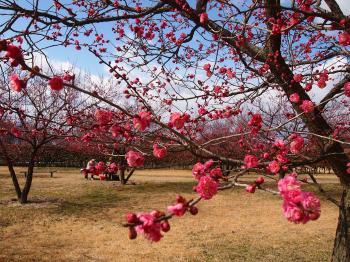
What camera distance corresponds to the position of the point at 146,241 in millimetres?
8602

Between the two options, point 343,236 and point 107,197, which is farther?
point 107,197

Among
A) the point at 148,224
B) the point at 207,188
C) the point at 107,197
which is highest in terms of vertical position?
the point at 207,188

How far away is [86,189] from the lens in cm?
1703

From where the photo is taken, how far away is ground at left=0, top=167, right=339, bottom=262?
7.64 m

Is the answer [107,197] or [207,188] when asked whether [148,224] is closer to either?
[207,188]

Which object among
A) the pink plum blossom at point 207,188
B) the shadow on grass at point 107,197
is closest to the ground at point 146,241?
the shadow on grass at point 107,197

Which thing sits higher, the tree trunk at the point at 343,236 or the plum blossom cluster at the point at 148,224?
the plum blossom cluster at the point at 148,224

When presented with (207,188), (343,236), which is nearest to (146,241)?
(343,236)

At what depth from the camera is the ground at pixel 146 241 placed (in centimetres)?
764

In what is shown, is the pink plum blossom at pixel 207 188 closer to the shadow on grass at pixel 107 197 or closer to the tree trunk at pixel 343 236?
the tree trunk at pixel 343 236

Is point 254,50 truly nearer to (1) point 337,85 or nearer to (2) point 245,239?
(1) point 337,85

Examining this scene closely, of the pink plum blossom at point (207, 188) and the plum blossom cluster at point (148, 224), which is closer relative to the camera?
Result: the plum blossom cluster at point (148, 224)

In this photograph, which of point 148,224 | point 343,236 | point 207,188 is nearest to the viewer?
point 148,224

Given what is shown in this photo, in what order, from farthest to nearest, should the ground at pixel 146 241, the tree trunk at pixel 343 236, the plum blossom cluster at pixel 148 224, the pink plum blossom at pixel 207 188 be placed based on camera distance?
the ground at pixel 146 241
the tree trunk at pixel 343 236
the pink plum blossom at pixel 207 188
the plum blossom cluster at pixel 148 224
